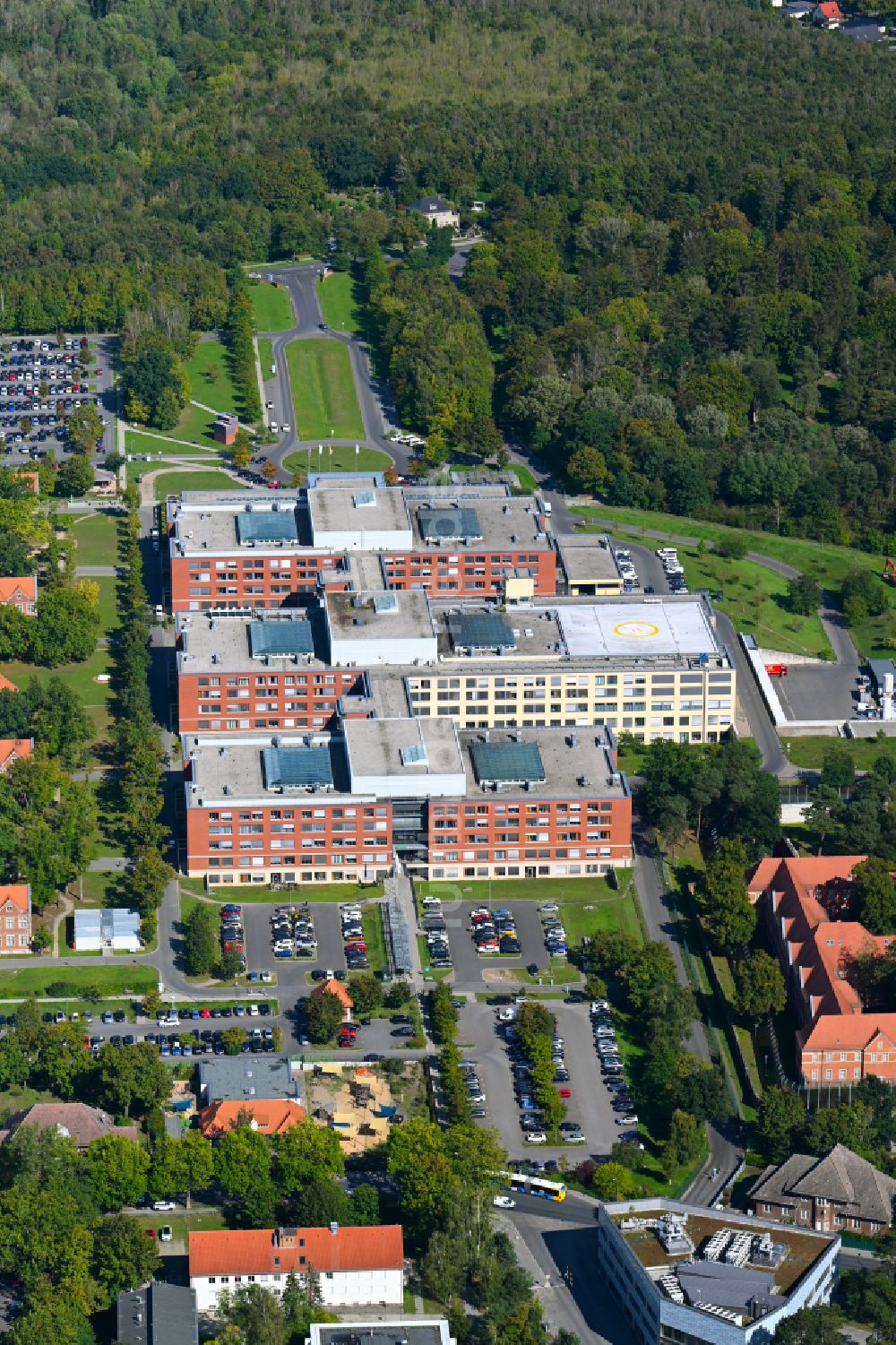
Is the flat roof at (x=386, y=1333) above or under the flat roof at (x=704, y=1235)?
under

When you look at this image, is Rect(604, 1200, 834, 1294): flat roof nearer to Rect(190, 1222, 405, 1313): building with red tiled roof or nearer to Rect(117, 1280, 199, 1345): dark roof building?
Rect(190, 1222, 405, 1313): building with red tiled roof

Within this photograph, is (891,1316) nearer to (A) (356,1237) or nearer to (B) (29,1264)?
(A) (356,1237)

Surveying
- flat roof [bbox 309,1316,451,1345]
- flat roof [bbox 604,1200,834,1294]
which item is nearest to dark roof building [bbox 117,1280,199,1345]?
flat roof [bbox 309,1316,451,1345]

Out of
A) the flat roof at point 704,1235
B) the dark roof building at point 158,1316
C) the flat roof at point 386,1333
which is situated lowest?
the dark roof building at point 158,1316

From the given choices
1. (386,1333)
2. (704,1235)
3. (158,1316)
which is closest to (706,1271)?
(704,1235)

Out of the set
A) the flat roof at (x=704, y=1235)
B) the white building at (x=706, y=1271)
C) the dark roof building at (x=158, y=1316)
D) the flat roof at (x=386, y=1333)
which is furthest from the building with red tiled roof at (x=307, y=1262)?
the flat roof at (x=704, y=1235)

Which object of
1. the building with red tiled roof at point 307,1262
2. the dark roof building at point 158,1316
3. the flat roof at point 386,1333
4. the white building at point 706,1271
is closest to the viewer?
the flat roof at point 386,1333

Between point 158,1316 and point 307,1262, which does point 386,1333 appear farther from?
point 158,1316

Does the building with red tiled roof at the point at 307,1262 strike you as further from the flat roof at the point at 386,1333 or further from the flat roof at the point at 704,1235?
the flat roof at the point at 704,1235
